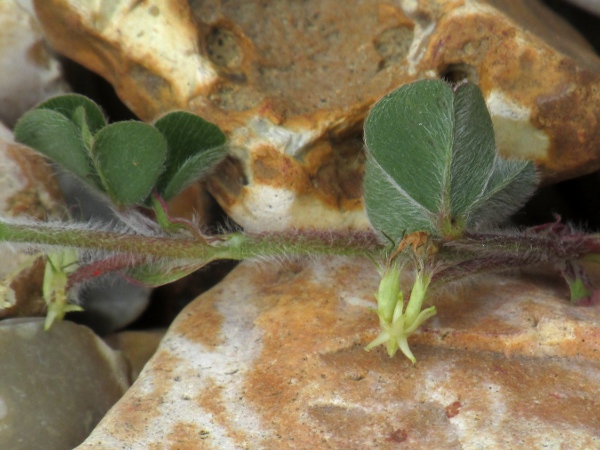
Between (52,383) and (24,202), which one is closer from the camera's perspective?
(52,383)

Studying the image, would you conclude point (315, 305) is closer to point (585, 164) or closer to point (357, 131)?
point (357, 131)

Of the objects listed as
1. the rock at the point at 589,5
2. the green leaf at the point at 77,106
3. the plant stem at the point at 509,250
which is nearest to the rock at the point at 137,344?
the green leaf at the point at 77,106

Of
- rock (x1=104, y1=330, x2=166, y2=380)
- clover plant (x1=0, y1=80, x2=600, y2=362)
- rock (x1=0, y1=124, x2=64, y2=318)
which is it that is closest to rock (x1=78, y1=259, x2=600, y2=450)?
clover plant (x1=0, y1=80, x2=600, y2=362)

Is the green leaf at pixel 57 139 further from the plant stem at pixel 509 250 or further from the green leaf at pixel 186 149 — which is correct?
the plant stem at pixel 509 250

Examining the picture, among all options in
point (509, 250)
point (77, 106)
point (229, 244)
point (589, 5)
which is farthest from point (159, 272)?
point (589, 5)

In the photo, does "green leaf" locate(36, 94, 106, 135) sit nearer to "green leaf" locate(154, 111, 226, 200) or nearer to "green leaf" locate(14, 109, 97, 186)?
"green leaf" locate(14, 109, 97, 186)

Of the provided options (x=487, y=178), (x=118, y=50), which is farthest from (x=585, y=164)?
(x=118, y=50)

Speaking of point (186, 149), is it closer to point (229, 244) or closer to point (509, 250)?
point (229, 244)
